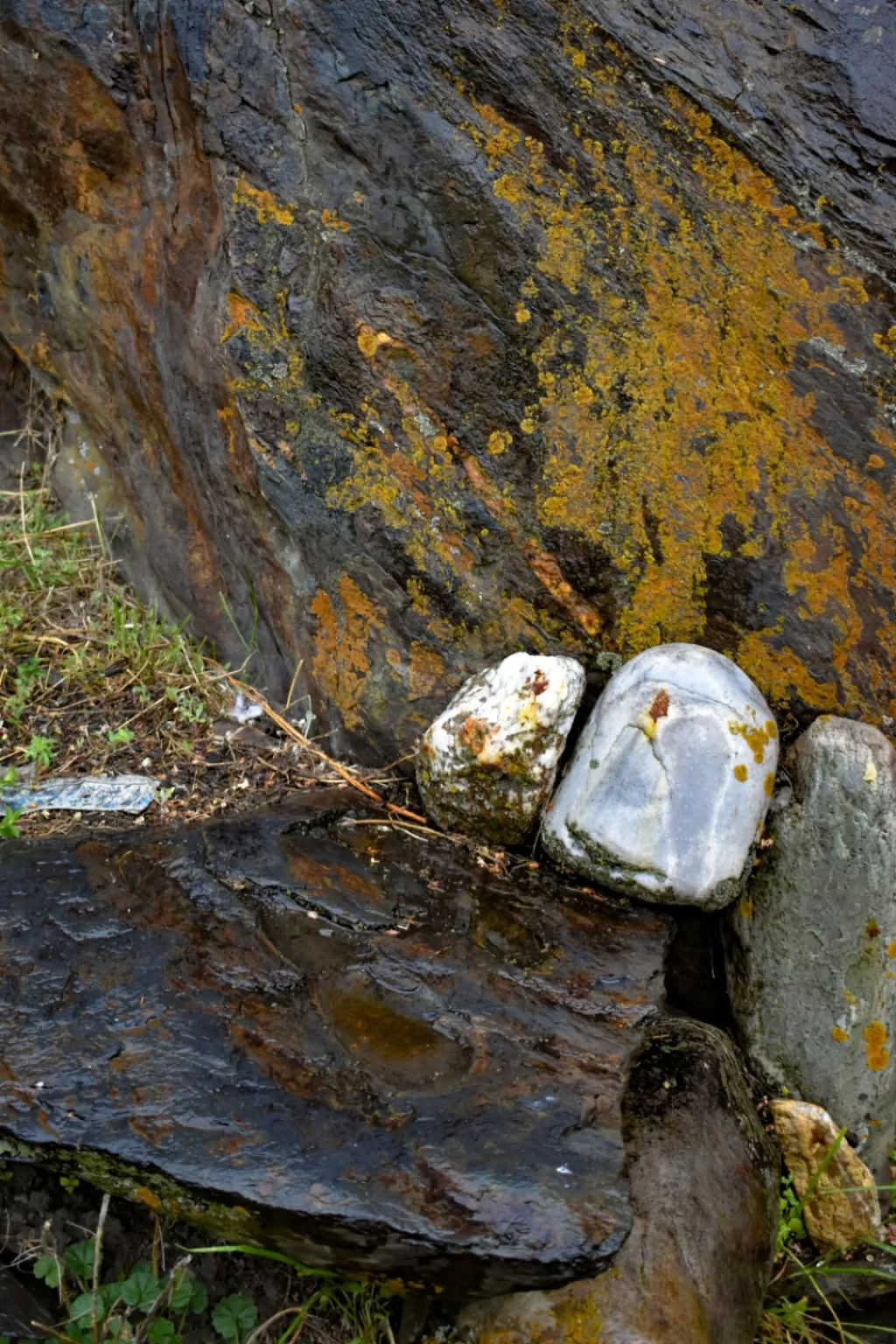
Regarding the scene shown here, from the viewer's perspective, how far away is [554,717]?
256 cm

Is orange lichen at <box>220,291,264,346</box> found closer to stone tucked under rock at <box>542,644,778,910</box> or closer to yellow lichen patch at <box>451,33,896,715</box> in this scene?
yellow lichen patch at <box>451,33,896,715</box>

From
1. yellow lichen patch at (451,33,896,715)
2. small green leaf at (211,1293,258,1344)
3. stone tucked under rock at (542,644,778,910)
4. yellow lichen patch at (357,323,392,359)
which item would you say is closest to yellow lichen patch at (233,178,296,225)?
yellow lichen patch at (357,323,392,359)

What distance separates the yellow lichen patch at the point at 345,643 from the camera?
2969 millimetres

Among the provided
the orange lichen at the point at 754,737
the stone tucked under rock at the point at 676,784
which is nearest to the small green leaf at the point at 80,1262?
the stone tucked under rock at the point at 676,784

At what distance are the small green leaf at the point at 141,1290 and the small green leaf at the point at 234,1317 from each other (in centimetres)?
14

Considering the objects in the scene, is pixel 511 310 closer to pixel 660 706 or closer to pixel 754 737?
pixel 660 706

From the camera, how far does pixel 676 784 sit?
95.3 inches

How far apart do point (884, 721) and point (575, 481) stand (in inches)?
37.3

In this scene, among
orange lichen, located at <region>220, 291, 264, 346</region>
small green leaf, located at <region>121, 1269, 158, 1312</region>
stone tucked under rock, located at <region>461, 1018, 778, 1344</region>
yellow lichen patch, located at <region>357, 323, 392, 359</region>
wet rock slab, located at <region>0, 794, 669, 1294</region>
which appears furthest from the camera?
orange lichen, located at <region>220, 291, 264, 346</region>

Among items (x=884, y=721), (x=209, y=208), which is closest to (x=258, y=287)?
(x=209, y=208)

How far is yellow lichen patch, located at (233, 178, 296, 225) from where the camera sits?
2.83 metres

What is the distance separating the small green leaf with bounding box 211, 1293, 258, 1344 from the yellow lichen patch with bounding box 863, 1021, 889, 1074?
1.47 m

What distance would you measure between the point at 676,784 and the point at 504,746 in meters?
0.42

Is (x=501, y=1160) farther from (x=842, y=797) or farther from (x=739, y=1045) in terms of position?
(x=842, y=797)
